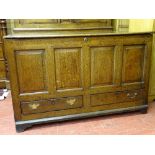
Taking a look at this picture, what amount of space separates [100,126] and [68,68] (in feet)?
2.04

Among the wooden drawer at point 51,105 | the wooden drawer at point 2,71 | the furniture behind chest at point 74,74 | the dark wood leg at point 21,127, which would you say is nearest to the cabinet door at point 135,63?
the furniture behind chest at point 74,74

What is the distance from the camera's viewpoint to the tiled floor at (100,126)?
5.34ft

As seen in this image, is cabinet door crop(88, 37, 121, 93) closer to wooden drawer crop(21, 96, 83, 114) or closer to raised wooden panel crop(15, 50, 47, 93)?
wooden drawer crop(21, 96, 83, 114)

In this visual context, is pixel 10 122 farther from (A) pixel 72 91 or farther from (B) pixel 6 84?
(B) pixel 6 84

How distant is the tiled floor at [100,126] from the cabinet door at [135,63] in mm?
330

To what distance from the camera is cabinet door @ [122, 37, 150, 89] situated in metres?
1.69

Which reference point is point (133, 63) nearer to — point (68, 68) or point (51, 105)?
point (68, 68)

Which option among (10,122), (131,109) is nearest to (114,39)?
(131,109)

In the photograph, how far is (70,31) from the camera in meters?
2.27

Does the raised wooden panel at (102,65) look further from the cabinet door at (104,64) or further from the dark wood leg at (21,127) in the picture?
the dark wood leg at (21,127)

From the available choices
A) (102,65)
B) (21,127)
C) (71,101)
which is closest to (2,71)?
(21,127)
